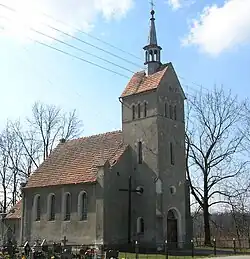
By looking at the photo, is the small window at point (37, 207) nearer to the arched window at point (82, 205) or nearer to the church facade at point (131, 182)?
the church facade at point (131, 182)

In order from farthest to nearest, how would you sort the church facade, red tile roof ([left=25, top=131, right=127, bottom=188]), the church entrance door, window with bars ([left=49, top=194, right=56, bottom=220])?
window with bars ([left=49, top=194, right=56, bottom=220]) → red tile roof ([left=25, top=131, right=127, bottom=188]) → the church entrance door → the church facade

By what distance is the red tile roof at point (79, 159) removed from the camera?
3644 centimetres

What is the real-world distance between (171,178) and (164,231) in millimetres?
4314

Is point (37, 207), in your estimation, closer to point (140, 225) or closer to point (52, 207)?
point (52, 207)

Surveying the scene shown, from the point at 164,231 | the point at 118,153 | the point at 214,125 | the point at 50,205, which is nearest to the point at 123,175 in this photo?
the point at 118,153

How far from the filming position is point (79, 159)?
39094 mm

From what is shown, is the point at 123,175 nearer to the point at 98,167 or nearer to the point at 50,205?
the point at 98,167

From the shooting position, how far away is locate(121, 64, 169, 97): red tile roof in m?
36.6

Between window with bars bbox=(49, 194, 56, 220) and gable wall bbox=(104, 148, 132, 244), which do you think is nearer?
gable wall bbox=(104, 148, 132, 244)

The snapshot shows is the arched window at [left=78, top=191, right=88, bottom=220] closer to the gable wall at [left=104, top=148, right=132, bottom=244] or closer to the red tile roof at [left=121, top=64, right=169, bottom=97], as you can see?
the gable wall at [left=104, top=148, right=132, bottom=244]

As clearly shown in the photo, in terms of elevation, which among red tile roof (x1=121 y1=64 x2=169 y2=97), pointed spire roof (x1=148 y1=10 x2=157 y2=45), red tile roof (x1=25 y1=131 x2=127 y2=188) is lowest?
red tile roof (x1=25 y1=131 x2=127 y2=188)

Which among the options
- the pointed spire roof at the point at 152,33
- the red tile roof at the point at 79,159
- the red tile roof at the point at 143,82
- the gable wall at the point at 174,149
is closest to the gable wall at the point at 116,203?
the red tile roof at the point at 79,159

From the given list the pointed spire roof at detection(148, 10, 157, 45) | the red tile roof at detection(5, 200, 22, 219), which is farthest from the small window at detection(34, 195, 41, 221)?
the pointed spire roof at detection(148, 10, 157, 45)

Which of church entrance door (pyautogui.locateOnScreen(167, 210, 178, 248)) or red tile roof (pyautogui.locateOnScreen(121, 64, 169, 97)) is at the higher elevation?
red tile roof (pyautogui.locateOnScreen(121, 64, 169, 97))
